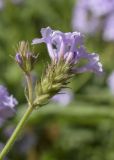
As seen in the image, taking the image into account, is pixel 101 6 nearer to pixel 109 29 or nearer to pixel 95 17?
pixel 109 29

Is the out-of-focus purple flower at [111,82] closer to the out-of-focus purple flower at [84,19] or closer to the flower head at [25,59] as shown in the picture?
the out-of-focus purple flower at [84,19]

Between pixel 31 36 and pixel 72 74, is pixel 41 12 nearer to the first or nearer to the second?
pixel 31 36

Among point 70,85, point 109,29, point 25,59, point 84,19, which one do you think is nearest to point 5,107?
point 25,59

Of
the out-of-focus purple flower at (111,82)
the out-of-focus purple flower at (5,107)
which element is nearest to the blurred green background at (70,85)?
the out-of-focus purple flower at (111,82)

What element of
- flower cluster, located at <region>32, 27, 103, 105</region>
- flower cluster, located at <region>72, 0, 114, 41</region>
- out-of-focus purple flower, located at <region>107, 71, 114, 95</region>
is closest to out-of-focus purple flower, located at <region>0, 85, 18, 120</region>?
flower cluster, located at <region>32, 27, 103, 105</region>

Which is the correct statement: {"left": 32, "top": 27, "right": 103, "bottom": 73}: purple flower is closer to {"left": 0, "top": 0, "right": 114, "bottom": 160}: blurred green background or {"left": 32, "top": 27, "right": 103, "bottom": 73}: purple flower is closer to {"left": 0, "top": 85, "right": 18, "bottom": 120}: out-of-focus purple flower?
{"left": 0, "top": 85, "right": 18, "bottom": 120}: out-of-focus purple flower
